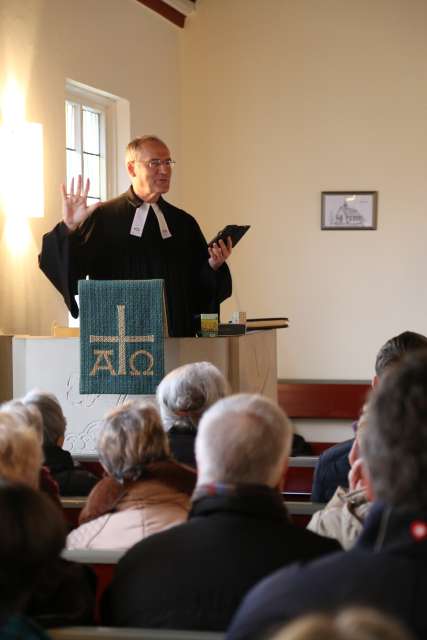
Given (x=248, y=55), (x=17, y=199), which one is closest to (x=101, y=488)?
(x=17, y=199)

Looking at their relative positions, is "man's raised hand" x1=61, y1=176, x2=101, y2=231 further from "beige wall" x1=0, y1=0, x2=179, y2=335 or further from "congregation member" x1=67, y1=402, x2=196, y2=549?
"congregation member" x1=67, y1=402, x2=196, y2=549

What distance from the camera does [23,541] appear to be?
1.58 meters

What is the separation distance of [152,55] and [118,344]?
406cm

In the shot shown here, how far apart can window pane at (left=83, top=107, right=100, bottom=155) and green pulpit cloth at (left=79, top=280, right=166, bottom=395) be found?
3.02 metres

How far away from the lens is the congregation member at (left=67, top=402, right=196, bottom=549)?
2590mm

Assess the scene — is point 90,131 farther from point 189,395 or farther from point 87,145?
point 189,395

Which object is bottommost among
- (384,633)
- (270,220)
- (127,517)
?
(127,517)

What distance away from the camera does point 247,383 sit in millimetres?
4977

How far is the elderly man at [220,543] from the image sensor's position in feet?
6.35

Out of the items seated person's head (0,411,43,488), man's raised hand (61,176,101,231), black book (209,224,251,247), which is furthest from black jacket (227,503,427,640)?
black book (209,224,251,247)

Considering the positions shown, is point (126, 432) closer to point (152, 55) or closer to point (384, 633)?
point (384, 633)

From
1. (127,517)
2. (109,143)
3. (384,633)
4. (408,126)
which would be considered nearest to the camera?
(384,633)

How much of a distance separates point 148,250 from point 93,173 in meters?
2.42

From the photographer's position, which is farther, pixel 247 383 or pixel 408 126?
pixel 408 126
